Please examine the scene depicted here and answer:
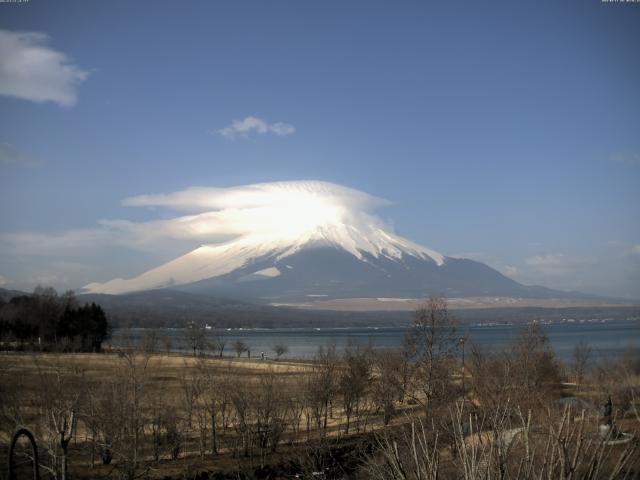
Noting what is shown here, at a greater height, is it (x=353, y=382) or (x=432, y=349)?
(x=432, y=349)

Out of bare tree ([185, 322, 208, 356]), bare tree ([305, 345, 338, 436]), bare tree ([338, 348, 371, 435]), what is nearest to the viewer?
bare tree ([305, 345, 338, 436])

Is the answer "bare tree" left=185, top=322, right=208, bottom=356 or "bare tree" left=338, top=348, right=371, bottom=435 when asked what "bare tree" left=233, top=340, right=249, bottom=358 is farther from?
"bare tree" left=338, top=348, right=371, bottom=435

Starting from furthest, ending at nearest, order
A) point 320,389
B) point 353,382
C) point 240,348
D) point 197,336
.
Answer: point 240,348 < point 197,336 < point 353,382 < point 320,389

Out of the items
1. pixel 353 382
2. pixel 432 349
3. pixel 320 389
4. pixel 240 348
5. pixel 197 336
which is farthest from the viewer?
pixel 240 348

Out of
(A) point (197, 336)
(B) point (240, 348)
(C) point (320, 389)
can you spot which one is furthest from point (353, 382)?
(B) point (240, 348)

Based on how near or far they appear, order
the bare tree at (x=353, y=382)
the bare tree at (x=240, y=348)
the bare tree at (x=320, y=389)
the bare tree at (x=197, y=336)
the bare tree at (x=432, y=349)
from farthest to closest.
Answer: the bare tree at (x=240, y=348) → the bare tree at (x=197, y=336) → the bare tree at (x=353, y=382) → the bare tree at (x=320, y=389) → the bare tree at (x=432, y=349)

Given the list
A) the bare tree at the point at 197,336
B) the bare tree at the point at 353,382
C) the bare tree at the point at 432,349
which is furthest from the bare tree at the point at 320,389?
the bare tree at the point at 197,336

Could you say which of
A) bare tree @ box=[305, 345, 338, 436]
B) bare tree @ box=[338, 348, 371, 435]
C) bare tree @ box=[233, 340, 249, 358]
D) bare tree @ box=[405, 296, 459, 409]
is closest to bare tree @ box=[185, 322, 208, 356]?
bare tree @ box=[233, 340, 249, 358]

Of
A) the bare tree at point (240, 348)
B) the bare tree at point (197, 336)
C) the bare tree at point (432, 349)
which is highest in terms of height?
the bare tree at point (432, 349)

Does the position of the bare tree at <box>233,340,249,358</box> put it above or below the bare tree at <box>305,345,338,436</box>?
below

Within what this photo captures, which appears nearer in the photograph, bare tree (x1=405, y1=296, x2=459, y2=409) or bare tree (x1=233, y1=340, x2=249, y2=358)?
bare tree (x1=405, y1=296, x2=459, y2=409)

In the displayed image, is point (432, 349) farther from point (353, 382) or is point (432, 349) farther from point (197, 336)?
point (197, 336)

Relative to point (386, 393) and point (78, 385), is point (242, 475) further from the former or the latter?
point (386, 393)

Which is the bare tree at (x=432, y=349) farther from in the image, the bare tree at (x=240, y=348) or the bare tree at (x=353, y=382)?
the bare tree at (x=240, y=348)
